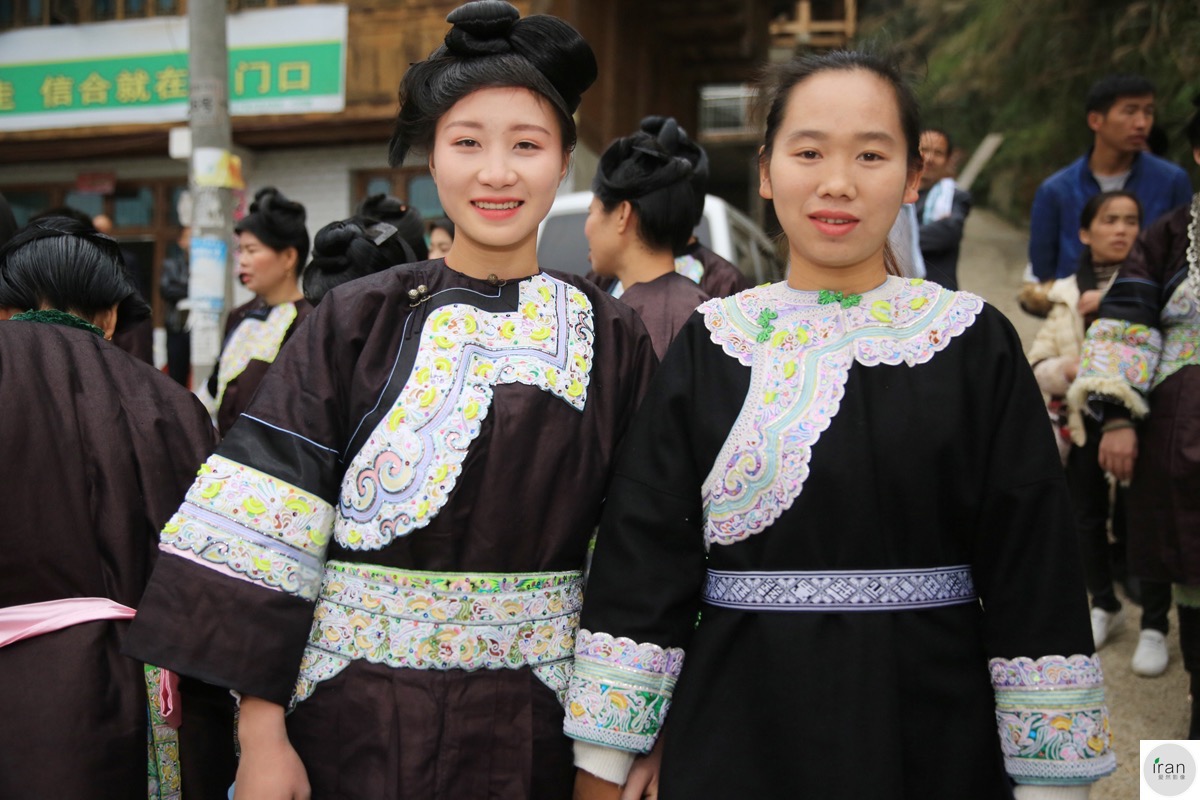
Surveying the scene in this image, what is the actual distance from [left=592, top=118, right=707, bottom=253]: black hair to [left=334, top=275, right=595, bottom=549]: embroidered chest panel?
4.69ft

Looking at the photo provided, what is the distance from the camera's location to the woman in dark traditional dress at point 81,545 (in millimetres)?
1871

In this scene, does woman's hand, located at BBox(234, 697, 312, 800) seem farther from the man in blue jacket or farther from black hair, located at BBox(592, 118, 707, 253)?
the man in blue jacket

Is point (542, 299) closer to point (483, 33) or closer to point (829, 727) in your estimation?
point (483, 33)

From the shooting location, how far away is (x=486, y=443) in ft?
5.76

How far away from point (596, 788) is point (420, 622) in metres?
0.39

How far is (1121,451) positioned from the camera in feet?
10.5

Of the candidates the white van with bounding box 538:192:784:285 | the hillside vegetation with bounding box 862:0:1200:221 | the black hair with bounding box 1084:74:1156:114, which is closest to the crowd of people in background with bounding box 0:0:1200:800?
the black hair with bounding box 1084:74:1156:114

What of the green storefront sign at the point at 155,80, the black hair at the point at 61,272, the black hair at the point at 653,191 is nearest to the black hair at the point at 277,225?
the black hair at the point at 653,191

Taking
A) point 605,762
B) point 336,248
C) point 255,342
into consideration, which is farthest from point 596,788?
point 255,342

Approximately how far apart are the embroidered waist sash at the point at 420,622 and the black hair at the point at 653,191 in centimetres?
174

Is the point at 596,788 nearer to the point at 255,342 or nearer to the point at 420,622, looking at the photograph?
the point at 420,622

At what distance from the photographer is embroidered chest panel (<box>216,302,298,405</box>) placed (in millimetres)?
4324

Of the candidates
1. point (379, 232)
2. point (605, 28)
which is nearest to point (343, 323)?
point (379, 232)

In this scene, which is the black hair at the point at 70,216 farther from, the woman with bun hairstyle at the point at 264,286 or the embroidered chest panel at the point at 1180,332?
the embroidered chest panel at the point at 1180,332
